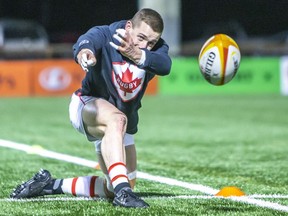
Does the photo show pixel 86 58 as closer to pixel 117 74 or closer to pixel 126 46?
pixel 126 46

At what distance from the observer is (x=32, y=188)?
246 inches

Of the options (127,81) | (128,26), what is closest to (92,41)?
(128,26)

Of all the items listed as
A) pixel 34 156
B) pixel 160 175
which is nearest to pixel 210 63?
pixel 160 175

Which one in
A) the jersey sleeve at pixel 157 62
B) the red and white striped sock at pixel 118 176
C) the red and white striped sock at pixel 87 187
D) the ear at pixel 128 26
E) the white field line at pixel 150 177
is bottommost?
the white field line at pixel 150 177

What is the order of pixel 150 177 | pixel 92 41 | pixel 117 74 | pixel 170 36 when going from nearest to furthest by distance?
pixel 92 41
pixel 117 74
pixel 150 177
pixel 170 36

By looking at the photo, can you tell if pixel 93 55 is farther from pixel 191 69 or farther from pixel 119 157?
pixel 191 69

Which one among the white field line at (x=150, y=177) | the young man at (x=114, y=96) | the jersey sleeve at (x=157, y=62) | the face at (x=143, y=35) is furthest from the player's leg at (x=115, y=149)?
the white field line at (x=150, y=177)

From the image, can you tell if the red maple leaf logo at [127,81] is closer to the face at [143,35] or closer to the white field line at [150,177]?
the face at [143,35]

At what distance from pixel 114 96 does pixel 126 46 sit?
53cm

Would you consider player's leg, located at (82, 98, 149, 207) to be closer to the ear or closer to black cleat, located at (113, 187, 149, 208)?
black cleat, located at (113, 187, 149, 208)

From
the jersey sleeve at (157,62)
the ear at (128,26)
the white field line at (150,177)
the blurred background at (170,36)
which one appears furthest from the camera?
the blurred background at (170,36)

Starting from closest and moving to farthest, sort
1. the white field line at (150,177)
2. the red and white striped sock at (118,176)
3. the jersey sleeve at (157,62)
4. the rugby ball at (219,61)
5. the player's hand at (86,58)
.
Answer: the player's hand at (86,58)
the red and white striped sock at (118,176)
the jersey sleeve at (157,62)
the white field line at (150,177)
the rugby ball at (219,61)

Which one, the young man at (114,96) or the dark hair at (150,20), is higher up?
the dark hair at (150,20)

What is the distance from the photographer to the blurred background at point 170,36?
2123 centimetres
